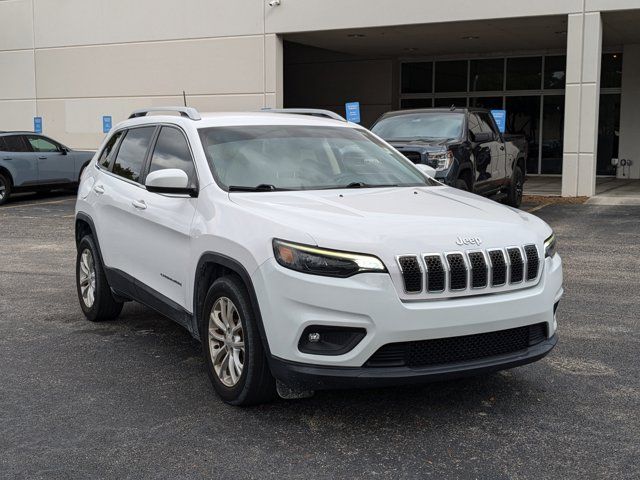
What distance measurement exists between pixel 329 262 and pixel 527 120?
2226cm

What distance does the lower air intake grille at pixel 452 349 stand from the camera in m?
3.96

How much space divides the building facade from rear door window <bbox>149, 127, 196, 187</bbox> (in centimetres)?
1352

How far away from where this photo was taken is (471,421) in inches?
169

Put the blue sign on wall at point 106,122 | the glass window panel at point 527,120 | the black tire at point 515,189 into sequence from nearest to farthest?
the black tire at point 515,189 → the blue sign on wall at point 106,122 → the glass window panel at point 527,120

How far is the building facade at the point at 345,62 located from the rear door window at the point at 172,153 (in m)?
13.5

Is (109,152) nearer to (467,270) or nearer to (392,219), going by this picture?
(392,219)

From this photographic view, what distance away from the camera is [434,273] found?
3.96m

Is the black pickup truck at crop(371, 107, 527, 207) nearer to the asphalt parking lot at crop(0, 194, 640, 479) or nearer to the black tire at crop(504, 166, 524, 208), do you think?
the black tire at crop(504, 166, 524, 208)

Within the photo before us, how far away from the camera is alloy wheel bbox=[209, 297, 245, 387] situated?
4418mm

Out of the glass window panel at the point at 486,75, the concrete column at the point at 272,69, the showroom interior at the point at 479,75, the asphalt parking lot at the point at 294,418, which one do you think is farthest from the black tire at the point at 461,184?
the glass window panel at the point at 486,75

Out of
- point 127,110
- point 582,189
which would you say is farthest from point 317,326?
point 127,110

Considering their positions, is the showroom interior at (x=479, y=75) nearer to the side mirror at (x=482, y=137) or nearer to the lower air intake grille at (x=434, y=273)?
the side mirror at (x=482, y=137)

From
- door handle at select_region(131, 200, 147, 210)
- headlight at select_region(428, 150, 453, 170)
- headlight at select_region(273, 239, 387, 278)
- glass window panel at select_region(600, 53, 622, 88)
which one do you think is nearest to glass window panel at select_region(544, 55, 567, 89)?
glass window panel at select_region(600, 53, 622, 88)

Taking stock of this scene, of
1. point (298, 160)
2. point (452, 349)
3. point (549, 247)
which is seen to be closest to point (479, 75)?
point (298, 160)
